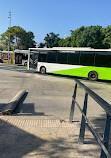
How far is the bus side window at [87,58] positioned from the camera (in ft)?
46.6

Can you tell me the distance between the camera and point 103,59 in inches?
539

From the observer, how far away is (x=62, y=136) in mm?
3129

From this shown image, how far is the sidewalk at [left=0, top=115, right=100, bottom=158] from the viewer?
8.11 ft

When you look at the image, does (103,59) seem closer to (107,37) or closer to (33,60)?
(33,60)

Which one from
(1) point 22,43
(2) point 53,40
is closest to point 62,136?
(1) point 22,43

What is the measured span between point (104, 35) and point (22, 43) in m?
29.5

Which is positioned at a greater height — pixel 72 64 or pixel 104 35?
pixel 104 35

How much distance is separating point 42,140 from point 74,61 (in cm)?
1279

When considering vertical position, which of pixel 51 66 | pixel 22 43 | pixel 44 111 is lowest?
pixel 44 111

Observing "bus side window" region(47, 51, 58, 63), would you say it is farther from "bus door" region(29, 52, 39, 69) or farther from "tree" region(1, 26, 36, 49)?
"tree" region(1, 26, 36, 49)

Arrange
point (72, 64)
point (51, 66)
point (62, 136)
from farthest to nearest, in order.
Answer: point (51, 66) → point (72, 64) → point (62, 136)

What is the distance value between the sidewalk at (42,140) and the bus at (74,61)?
10753mm

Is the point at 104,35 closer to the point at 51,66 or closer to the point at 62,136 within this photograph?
the point at 51,66

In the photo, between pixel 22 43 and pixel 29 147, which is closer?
pixel 29 147
